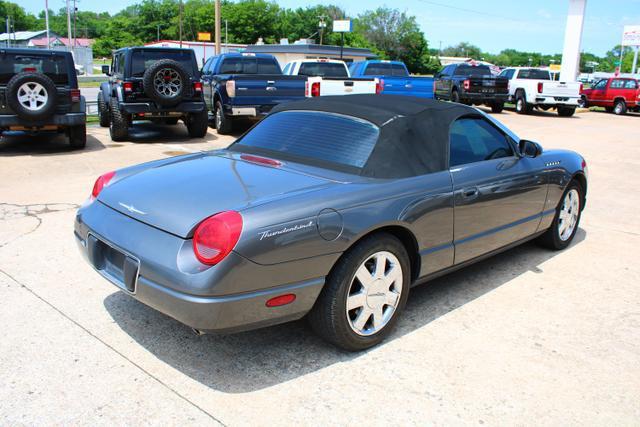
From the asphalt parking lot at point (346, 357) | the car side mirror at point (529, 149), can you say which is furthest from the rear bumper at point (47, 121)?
the car side mirror at point (529, 149)

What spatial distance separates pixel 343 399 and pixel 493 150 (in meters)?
2.53

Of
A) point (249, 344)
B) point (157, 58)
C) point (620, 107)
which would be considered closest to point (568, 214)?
point (249, 344)

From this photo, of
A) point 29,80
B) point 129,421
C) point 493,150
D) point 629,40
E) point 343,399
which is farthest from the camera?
point 629,40

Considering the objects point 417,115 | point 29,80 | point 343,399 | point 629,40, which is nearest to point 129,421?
point 343,399

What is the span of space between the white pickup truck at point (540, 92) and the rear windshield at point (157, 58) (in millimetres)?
15009

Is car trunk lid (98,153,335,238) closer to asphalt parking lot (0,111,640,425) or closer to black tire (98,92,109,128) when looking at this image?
asphalt parking lot (0,111,640,425)

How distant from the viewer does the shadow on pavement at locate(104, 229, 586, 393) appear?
10.5 feet

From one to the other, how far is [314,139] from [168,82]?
26.1 ft

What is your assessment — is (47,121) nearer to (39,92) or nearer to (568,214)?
(39,92)

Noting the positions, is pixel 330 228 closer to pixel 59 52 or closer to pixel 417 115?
pixel 417 115

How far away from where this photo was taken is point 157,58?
11.6 metres

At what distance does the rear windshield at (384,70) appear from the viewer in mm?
18453

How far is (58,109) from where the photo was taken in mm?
10055

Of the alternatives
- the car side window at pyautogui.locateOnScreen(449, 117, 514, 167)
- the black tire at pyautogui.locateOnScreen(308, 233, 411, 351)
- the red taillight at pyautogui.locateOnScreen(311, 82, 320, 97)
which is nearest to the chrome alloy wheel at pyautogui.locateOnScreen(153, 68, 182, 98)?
the red taillight at pyautogui.locateOnScreen(311, 82, 320, 97)
